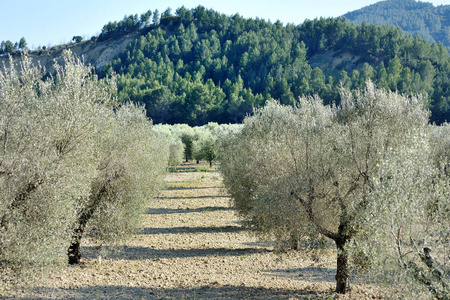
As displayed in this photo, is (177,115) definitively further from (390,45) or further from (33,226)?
(33,226)

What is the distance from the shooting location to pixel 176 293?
1522cm

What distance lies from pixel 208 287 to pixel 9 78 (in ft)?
33.5

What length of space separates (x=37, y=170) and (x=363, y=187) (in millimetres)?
9665

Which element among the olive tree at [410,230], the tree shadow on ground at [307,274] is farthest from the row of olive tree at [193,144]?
the olive tree at [410,230]

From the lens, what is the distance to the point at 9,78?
1197 centimetres

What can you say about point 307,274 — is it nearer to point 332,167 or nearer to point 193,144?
point 332,167

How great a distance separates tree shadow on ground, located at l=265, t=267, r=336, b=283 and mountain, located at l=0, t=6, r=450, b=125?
70808 millimetres

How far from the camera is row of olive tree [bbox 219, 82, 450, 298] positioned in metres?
8.73

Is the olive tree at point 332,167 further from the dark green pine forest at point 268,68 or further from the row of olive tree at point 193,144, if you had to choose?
the dark green pine forest at point 268,68

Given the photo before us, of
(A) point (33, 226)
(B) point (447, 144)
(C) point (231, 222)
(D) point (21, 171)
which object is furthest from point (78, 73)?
(B) point (447, 144)

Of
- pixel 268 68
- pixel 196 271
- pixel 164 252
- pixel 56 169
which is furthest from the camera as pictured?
pixel 268 68

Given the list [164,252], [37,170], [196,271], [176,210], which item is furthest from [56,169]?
[176,210]

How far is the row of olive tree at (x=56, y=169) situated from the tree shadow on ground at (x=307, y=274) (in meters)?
6.93

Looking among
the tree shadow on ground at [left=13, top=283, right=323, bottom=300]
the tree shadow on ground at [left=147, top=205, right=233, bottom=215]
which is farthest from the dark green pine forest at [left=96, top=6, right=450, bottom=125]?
the tree shadow on ground at [left=13, top=283, right=323, bottom=300]
